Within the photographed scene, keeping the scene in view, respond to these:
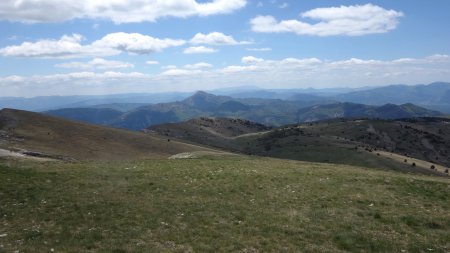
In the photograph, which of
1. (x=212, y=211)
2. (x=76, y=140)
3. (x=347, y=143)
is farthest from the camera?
(x=347, y=143)

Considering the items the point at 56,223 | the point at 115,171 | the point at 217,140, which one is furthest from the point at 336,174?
the point at 217,140

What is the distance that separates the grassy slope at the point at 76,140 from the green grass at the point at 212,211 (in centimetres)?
2295

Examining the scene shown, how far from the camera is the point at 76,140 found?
221ft

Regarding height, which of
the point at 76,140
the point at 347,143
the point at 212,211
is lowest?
the point at 347,143

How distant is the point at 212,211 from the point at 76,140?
49.6m

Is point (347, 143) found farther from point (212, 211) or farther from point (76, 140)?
point (212, 211)

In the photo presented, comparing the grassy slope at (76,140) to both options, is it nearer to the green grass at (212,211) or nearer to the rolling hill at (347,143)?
the green grass at (212,211)

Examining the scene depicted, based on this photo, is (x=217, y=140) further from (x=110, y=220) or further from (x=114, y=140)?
(x=110, y=220)

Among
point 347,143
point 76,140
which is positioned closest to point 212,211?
point 76,140

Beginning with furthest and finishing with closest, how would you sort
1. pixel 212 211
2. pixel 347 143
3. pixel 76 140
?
pixel 347 143
pixel 76 140
pixel 212 211

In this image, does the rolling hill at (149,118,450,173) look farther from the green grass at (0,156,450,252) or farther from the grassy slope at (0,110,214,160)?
the green grass at (0,156,450,252)

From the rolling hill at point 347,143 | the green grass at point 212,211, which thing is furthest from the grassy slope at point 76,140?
the rolling hill at point 347,143

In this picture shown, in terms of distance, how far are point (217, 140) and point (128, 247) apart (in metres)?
139

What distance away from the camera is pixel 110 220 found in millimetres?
22141
